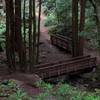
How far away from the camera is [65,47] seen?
1931 centimetres

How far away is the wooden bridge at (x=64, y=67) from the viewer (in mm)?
13469

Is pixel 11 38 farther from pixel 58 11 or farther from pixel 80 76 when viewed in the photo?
pixel 58 11

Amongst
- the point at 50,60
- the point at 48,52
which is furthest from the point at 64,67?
the point at 48,52

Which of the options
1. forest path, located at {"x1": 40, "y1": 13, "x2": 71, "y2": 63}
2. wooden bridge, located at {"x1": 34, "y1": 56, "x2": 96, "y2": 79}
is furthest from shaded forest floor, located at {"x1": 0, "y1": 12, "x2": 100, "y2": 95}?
wooden bridge, located at {"x1": 34, "y1": 56, "x2": 96, "y2": 79}

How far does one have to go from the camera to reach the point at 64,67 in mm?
14102

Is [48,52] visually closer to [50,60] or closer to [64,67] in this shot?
[50,60]

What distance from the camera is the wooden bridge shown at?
44.2 feet

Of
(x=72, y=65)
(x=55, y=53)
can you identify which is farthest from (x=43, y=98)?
(x=55, y=53)

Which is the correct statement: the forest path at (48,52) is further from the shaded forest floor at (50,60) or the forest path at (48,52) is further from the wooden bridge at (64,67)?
the wooden bridge at (64,67)

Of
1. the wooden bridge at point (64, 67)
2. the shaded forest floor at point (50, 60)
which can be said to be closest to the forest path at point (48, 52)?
the shaded forest floor at point (50, 60)

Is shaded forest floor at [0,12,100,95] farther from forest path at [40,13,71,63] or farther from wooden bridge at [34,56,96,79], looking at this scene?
wooden bridge at [34,56,96,79]

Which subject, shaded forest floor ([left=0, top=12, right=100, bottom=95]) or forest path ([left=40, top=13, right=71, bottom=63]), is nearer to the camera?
shaded forest floor ([left=0, top=12, right=100, bottom=95])

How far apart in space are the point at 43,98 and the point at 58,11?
54.4 ft

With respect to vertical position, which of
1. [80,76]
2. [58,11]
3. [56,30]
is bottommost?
[80,76]
